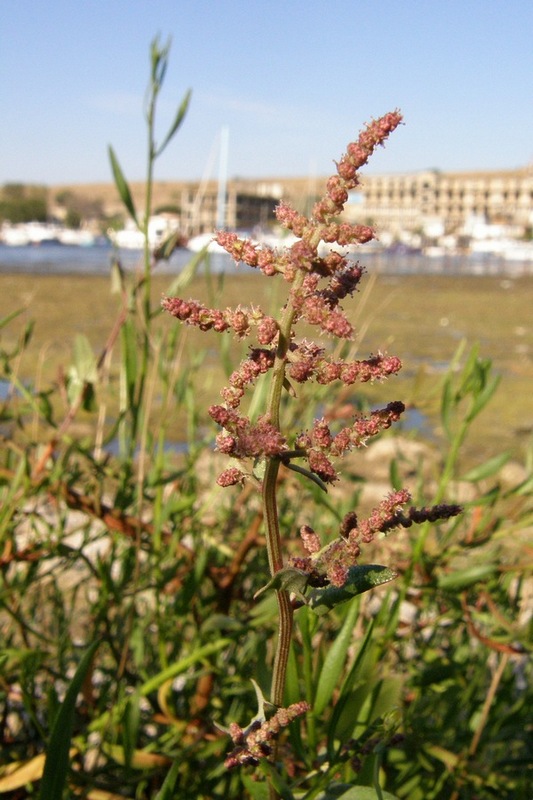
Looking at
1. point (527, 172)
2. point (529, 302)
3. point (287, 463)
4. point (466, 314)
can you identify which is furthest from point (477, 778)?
point (527, 172)

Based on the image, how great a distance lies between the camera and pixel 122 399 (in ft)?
3.61

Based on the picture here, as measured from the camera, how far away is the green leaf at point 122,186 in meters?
0.95

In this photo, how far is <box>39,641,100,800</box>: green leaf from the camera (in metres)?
0.48

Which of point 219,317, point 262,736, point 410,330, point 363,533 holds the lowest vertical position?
point 410,330

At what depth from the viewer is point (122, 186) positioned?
37.8 inches

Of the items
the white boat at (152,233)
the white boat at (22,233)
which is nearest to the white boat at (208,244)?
the white boat at (152,233)

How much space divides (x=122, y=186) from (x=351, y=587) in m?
0.64

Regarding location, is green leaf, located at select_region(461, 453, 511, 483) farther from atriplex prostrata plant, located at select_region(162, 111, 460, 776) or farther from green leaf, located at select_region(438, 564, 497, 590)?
atriplex prostrata plant, located at select_region(162, 111, 460, 776)

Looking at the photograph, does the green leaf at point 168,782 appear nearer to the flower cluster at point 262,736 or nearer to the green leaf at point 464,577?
the flower cluster at point 262,736

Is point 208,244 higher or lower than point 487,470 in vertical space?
higher

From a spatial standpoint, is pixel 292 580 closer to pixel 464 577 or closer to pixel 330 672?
pixel 330 672

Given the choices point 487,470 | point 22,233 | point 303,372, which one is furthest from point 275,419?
point 22,233

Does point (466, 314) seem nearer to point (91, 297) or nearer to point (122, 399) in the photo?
point (91, 297)

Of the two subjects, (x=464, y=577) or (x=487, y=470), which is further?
(x=487, y=470)
